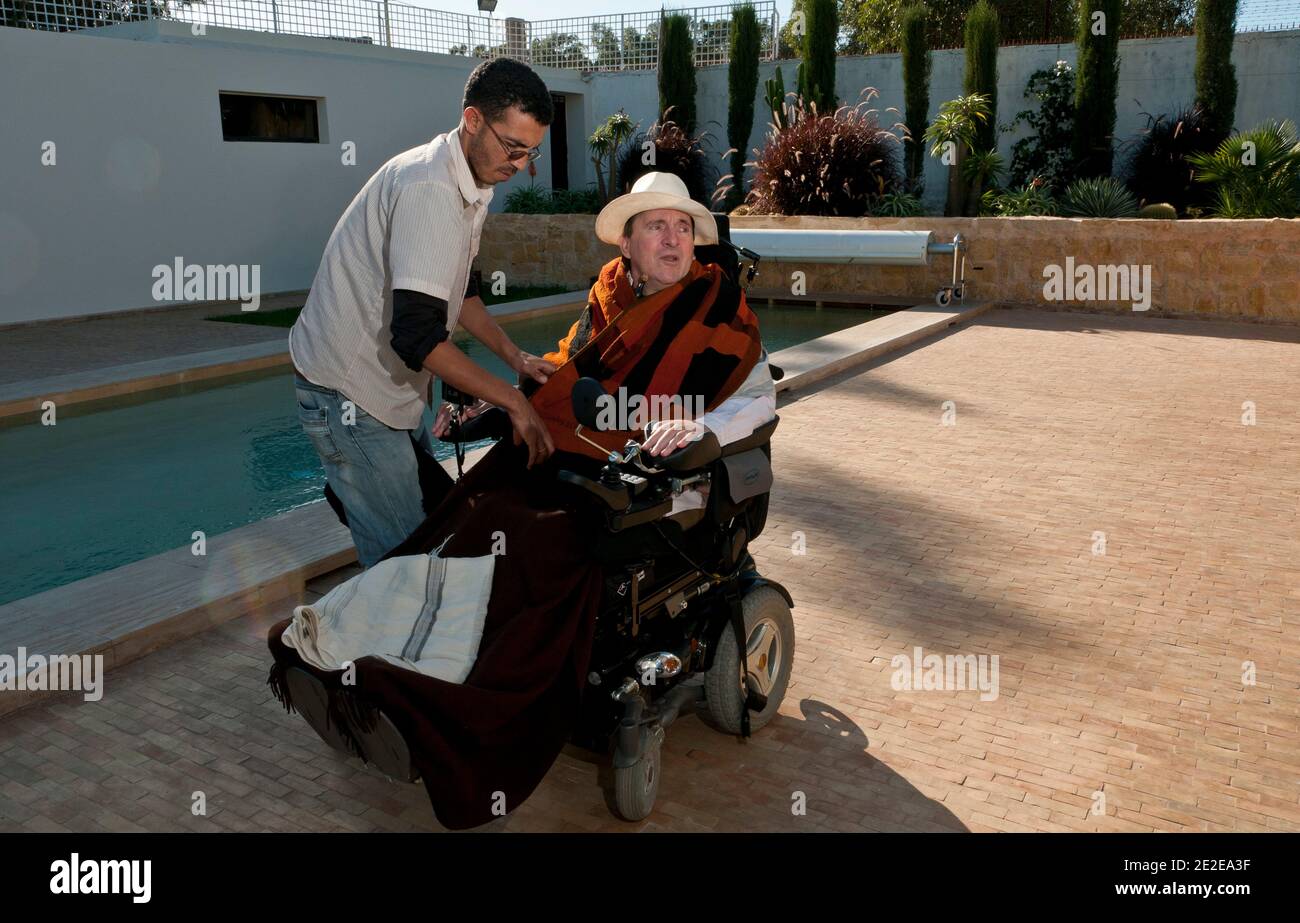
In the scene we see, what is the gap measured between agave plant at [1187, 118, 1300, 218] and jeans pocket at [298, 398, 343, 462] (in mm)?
11400

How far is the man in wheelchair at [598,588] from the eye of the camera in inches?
80.1

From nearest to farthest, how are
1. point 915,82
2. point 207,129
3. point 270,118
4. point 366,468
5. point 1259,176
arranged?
point 366,468 < point 1259,176 < point 207,129 < point 270,118 < point 915,82

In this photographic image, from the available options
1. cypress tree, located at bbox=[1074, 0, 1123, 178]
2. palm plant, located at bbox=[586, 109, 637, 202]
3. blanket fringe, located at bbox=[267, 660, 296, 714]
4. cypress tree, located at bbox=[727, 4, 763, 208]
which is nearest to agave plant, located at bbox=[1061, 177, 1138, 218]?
cypress tree, located at bbox=[1074, 0, 1123, 178]

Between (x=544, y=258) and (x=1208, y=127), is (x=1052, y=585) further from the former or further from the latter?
(x=1208, y=127)

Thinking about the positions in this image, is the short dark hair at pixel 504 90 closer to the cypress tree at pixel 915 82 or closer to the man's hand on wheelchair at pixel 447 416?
the man's hand on wheelchair at pixel 447 416

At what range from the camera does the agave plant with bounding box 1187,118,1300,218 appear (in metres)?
11.1

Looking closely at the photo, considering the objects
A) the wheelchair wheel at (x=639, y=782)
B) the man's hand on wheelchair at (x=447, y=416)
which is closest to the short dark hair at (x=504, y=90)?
the man's hand on wheelchair at (x=447, y=416)

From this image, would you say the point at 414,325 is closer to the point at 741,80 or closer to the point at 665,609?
the point at 665,609

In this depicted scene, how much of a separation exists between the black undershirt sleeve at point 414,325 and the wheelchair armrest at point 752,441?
0.72m

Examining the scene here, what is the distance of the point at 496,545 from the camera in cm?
234

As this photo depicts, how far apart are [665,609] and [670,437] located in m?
0.47

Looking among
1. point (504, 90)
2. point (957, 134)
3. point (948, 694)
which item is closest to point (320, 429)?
point (504, 90)

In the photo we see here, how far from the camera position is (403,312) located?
233 cm
